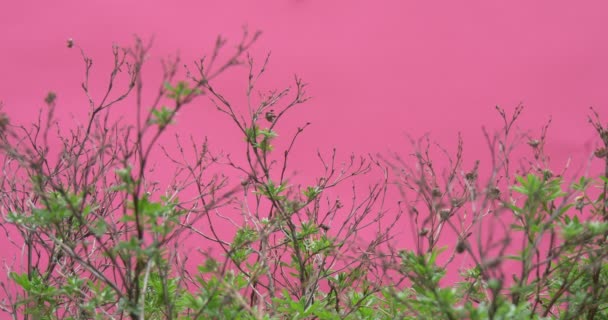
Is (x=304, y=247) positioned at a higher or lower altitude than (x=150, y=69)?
lower

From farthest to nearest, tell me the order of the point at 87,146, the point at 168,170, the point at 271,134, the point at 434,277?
1. the point at 168,170
2. the point at 87,146
3. the point at 271,134
4. the point at 434,277

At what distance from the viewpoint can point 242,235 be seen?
6.75ft

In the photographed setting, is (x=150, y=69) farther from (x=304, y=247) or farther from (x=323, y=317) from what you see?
(x=323, y=317)

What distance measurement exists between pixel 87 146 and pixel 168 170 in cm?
98

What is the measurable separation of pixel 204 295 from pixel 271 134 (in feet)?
2.49

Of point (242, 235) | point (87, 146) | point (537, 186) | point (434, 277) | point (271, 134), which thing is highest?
point (87, 146)

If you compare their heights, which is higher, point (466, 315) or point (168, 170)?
point (168, 170)

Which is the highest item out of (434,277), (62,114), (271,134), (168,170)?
(62,114)

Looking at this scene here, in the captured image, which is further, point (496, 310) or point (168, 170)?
point (168, 170)

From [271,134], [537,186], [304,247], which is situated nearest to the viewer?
[537,186]

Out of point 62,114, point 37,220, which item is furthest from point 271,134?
point 62,114

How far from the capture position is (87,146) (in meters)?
2.89

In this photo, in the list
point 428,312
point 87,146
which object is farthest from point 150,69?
point 428,312

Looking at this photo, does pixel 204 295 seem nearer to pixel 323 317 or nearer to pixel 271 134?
pixel 323 317
